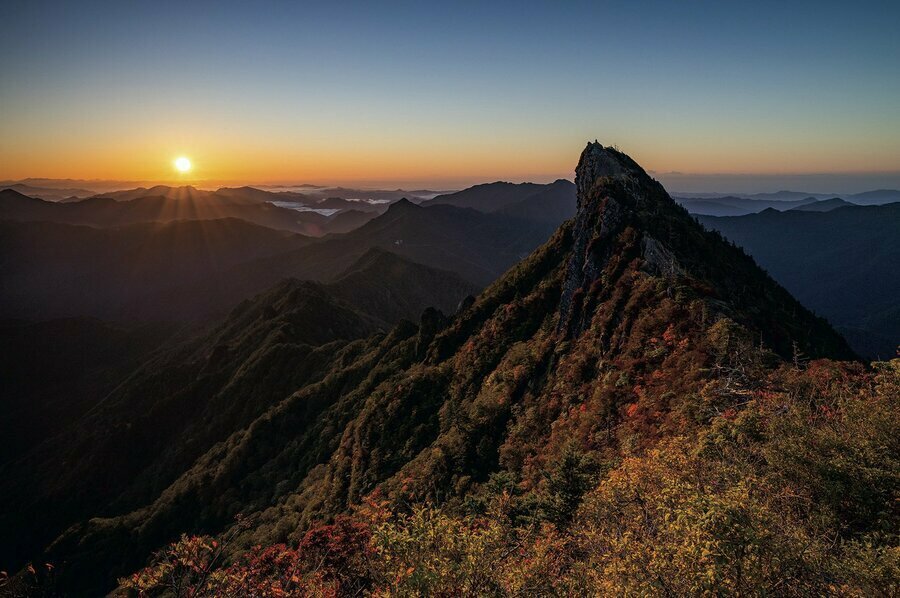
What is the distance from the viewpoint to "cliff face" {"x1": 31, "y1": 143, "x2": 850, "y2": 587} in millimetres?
36125

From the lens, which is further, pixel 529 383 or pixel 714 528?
pixel 529 383

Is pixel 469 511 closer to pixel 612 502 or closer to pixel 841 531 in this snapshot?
pixel 612 502

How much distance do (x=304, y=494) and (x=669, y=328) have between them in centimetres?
6447

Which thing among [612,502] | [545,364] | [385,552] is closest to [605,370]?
[545,364]

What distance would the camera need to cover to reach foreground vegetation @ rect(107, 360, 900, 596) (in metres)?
13.9

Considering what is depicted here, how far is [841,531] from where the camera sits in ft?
56.9

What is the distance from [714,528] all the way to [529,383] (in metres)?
36.3

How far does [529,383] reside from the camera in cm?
5025

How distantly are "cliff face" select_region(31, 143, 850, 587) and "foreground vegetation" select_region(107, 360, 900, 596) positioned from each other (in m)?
5.62

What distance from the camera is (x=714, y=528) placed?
46.2 ft

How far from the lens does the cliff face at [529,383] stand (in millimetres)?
36125

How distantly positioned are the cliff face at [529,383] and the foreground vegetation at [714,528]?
18.4 feet

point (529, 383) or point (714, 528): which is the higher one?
point (714, 528)

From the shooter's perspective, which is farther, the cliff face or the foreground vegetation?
the cliff face
